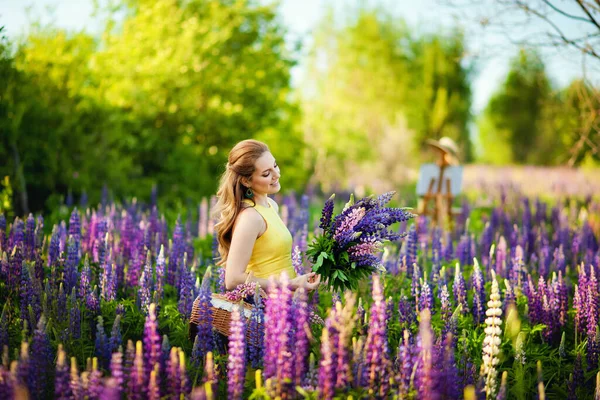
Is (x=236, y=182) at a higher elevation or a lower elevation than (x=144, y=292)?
higher

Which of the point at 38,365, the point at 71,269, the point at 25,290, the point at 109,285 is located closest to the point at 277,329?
the point at 38,365

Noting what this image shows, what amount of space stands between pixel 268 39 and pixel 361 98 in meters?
19.2

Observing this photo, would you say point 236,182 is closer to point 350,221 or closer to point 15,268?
point 350,221

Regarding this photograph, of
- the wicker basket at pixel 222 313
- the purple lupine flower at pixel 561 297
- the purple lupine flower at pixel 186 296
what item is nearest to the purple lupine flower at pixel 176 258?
the purple lupine flower at pixel 186 296

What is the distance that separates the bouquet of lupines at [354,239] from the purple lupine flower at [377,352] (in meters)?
0.52

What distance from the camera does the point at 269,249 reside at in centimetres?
347

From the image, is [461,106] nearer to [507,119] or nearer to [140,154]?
[507,119]

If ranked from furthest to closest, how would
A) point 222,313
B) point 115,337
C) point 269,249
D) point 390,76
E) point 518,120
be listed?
point 518,120
point 390,76
point 269,249
point 222,313
point 115,337

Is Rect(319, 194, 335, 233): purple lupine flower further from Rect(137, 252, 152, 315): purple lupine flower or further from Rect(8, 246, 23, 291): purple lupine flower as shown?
Rect(8, 246, 23, 291): purple lupine flower

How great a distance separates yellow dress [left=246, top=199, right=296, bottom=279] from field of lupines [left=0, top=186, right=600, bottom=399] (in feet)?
0.74

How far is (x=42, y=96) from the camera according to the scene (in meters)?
7.95

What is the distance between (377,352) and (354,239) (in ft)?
2.43

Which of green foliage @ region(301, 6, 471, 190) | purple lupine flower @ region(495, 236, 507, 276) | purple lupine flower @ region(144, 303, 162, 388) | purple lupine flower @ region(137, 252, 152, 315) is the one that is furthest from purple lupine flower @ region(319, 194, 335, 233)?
green foliage @ region(301, 6, 471, 190)

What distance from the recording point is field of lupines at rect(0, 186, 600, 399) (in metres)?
2.54
